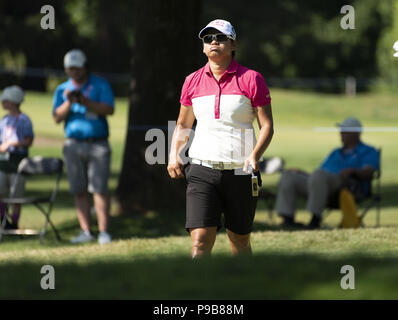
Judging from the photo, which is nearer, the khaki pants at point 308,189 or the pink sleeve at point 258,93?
the pink sleeve at point 258,93

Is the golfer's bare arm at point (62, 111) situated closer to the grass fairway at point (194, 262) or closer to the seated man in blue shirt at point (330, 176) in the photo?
the grass fairway at point (194, 262)

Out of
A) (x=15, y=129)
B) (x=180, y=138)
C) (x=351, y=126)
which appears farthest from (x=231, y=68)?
(x=351, y=126)

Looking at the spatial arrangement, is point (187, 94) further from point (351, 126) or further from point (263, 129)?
point (351, 126)

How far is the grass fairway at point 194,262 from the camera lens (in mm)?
3914

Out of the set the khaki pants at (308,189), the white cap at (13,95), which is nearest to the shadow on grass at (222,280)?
the white cap at (13,95)

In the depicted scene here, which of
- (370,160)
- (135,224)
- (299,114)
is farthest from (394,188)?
(299,114)

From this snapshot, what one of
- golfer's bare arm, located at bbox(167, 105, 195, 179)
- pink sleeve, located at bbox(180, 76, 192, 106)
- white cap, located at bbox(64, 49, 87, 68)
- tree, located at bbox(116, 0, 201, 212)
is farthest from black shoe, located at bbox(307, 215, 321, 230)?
pink sleeve, located at bbox(180, 76, 192, 106)

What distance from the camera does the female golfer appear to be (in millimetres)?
6340

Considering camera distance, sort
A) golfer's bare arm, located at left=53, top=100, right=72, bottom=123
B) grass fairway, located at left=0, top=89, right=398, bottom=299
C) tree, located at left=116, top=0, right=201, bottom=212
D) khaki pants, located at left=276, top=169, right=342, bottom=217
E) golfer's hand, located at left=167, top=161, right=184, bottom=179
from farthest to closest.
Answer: tree, located at left=116, top=0, right=201, bottom=212
khaki pants, located at left=276, top=169, right=342, bottom=217
golfer's bare arm, located at left=53, top=100, right=72, bottom=123
golfer's hand, located at left=167, top=161, right=184, bottom=179
grass fairway, located at left=0, top=89, right=398, bottom=299

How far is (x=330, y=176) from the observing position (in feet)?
36.8

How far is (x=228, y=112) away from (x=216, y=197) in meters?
0.63

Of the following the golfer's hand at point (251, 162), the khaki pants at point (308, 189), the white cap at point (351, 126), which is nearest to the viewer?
the golfer's hand at point (251, 162)

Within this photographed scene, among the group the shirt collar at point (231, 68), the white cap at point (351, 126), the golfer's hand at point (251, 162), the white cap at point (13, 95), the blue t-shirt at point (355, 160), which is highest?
the white cap at point (13, 95)

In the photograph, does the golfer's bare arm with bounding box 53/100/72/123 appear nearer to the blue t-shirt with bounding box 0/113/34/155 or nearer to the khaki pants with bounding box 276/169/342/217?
the blue t-shirt with bounding box 0/113/34/155
